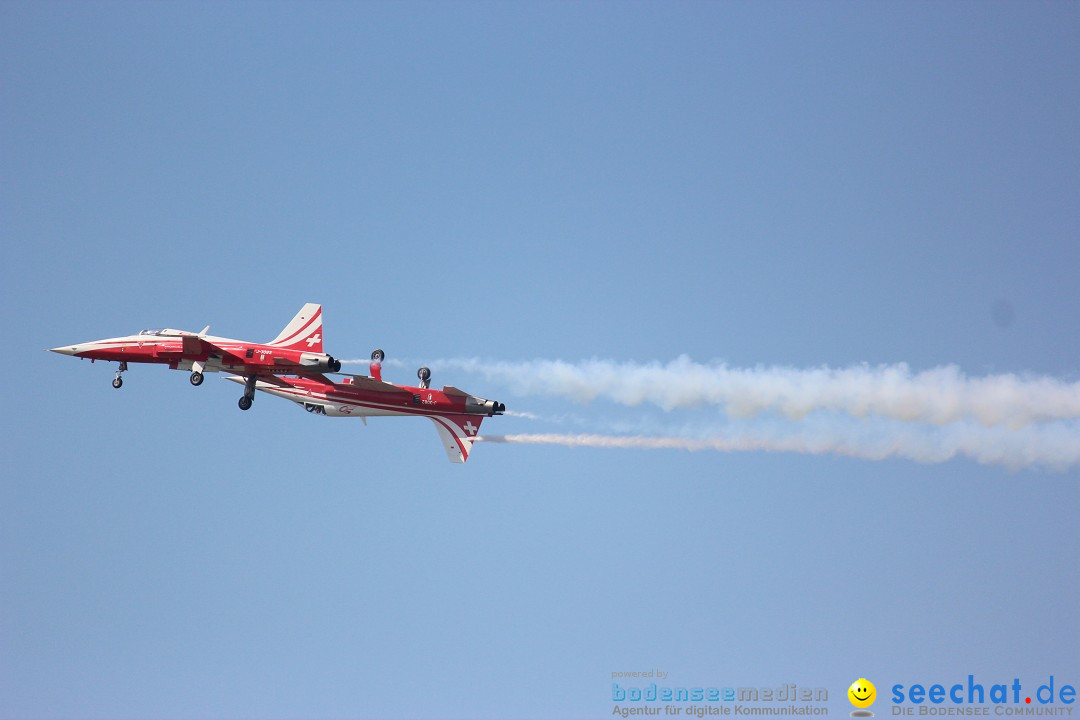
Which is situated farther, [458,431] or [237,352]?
[458,431]

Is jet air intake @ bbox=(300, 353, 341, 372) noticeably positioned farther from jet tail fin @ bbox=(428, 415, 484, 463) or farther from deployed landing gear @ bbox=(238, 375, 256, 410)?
jet tail fin @ bbox=(428, 415, 484, 463)

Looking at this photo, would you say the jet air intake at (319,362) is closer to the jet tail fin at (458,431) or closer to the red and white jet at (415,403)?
the red and white jet at (415,403)

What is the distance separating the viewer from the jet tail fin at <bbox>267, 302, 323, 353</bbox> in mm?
63031

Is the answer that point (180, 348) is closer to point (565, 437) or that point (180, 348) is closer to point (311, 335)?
point (311, 335)

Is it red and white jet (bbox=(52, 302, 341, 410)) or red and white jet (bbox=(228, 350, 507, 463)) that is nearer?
red and white jet (bbox=(52, 302, 341, 410))

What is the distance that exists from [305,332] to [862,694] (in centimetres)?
2866

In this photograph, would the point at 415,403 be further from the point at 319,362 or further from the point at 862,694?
the point at 862,694

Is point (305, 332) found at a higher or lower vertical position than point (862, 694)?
higher

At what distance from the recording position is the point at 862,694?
185 ft

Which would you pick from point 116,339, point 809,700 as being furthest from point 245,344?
point 809,700

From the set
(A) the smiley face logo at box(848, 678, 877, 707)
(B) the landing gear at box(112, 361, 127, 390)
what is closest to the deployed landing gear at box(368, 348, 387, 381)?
(B) the landing gear at box(112, 361, 127, 390)

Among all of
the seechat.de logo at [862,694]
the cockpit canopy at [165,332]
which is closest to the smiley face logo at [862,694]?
the seechat.de logo at [862,694]

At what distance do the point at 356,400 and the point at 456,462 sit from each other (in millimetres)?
5540

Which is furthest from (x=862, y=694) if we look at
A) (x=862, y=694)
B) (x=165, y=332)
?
(x=165, y=332)
